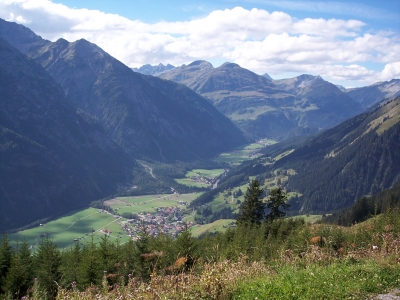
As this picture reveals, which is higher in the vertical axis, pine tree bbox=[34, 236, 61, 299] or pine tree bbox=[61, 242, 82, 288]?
pine tree bbox=[34, 236, 61, 299]

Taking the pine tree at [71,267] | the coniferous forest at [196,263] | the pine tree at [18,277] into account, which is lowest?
→ the pine tree at [71,267]

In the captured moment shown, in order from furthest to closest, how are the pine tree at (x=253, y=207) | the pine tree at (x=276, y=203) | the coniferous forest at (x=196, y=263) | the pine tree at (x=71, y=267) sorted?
the pine tree at (x=253, y=207), the pine tree at (x=276, y=203), the pine tree at (x=71, y=267), the coniferous forest at (x=196, y=263)

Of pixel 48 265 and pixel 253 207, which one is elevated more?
pixel 48 265

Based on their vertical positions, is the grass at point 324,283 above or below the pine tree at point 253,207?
above

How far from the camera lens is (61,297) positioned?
984 cm

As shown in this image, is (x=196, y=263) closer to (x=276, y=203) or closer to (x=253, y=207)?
(x=253, y=207)

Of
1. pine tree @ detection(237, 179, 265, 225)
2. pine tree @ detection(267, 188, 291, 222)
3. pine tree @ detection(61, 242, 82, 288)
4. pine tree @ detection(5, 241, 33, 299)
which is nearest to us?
pine tree @ detection(5, 241, 33, 299)

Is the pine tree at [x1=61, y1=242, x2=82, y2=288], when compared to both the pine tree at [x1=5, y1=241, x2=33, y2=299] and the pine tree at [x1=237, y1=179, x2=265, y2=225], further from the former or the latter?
the pine tree at [x1=237, y1=179, x2=265, y2=225]

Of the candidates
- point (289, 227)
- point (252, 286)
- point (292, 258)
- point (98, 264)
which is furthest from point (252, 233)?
point (252, 286)

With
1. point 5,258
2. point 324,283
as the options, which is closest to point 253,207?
point 5,258

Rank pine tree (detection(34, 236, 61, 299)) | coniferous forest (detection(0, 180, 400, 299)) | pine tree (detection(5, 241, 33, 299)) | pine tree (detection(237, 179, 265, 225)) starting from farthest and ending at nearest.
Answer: pine tree (detection(237, 179, 265, 225)) → pine tree (detection(34, 236, 61, 299)) → pine tree (detection(5, 241, 33, 299)) → coniferous forest (detection(0, 180, 400, 299))

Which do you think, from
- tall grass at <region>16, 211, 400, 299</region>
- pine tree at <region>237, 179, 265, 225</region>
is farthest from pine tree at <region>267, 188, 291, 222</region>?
tall grass at <region>16, 211, 400, 299</region>

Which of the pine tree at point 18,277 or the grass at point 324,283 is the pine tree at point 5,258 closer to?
the pine tree at point 18,277

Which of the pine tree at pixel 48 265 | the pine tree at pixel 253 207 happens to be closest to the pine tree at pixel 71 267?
the pine tree at pixel 48 265
